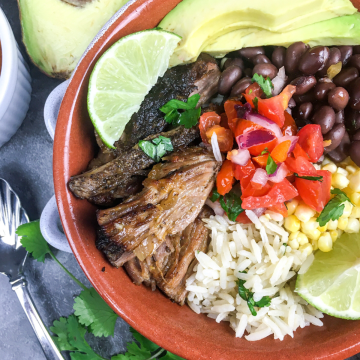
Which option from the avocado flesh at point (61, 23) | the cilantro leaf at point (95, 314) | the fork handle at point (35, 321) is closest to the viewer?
the avocado flesh at point (61, 23)

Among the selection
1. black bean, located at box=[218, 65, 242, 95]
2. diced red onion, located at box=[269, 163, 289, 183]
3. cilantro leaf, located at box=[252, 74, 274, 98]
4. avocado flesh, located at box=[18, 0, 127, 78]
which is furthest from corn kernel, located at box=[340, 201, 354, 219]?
avocado flesh, located at box=[18, 0, 127, 78]

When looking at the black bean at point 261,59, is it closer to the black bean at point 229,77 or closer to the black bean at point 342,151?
the black bean at point 229,77

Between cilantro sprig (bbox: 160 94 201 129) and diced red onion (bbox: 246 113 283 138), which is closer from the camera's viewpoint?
diced red onion (bbox: 246 113 283 138)

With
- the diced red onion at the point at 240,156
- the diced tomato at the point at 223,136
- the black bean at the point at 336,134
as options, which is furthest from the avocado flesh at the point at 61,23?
the black bean at the point at 336,134

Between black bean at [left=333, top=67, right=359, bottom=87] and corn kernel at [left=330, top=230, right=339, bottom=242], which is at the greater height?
black bean at [left=333, top=67, right=359, bottom=87]

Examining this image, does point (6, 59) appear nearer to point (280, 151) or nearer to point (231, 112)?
point (231, 112)

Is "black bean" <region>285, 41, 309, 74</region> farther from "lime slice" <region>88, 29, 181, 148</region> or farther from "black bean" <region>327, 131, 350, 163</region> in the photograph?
"lime slice" <region>88, 29, 181, 148</region>

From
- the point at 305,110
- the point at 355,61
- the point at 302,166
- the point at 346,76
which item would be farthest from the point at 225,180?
the point at 355,61
